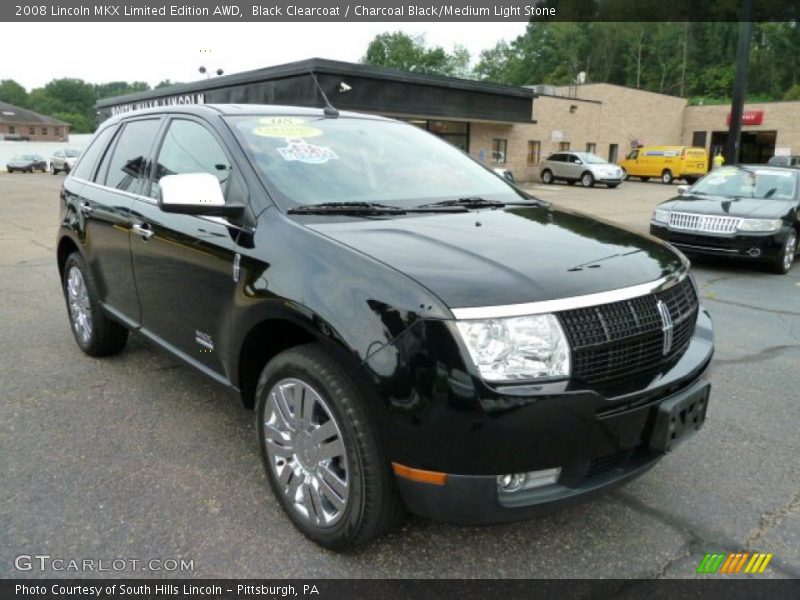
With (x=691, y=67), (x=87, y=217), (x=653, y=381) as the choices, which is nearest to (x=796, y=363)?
(x=653, y=381)

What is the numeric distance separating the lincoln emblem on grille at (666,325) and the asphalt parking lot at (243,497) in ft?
2.51

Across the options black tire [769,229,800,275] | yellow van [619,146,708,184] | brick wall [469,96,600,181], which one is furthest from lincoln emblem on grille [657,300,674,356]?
yellow van [619,146,708,184]

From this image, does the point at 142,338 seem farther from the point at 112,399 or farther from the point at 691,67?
the point at 691,67

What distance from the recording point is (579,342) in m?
2.12

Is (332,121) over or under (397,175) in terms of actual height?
over

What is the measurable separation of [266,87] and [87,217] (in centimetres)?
1978

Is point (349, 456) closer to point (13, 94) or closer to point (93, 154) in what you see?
point (93, 154)

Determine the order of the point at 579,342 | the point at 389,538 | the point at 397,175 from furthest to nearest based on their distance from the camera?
1. the point at 397,175
2. the point at 389,538
3. the point at 579,342

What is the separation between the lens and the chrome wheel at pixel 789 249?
8.62 meters

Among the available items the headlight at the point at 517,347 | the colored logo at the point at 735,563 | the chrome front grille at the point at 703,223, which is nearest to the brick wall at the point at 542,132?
the chrome front grille at the point at 703,223

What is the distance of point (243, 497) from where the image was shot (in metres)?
2.90

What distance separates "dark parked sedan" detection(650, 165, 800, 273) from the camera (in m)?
8.41

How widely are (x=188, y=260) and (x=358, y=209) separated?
3.08 feet

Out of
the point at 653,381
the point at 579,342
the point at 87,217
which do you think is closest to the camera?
the point at 579,342
